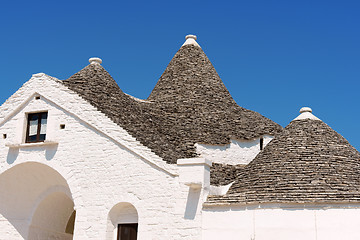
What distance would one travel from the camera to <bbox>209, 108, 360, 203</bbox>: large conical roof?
1778 cm

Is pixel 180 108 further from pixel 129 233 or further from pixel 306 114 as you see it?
pixel 129 233

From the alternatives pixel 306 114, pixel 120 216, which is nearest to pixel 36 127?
pixel 120 216

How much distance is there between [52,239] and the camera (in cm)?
2367

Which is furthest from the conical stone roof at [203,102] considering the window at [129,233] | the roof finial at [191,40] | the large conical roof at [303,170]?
the window at [129,233]

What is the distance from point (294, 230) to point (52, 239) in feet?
37.5

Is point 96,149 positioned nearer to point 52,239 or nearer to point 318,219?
point 52,239

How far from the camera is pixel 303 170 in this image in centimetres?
1873

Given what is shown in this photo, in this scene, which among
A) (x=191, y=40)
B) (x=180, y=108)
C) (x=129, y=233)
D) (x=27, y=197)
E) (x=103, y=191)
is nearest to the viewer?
(x=129, y=233)

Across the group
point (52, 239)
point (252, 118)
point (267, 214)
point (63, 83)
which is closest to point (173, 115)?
point (252, 118)

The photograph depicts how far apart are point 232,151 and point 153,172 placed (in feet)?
22.7

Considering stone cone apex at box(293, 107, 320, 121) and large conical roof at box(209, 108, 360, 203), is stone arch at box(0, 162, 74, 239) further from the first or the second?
stone cone apex at box(293, 107, 320, 121)

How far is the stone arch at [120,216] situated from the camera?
19453 millimetres

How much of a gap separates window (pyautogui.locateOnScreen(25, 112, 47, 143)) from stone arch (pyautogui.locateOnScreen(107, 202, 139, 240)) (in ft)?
15.0

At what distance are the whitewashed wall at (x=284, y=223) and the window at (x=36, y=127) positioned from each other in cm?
794
